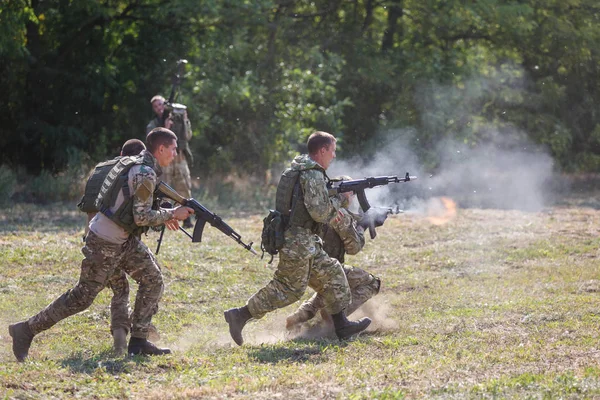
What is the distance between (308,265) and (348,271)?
868 millimetres

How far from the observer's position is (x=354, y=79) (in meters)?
23.0

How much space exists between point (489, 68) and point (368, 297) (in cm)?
1767

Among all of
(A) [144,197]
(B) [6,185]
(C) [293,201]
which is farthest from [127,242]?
(B) [6,185]

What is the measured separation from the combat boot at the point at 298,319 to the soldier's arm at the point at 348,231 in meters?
0.66

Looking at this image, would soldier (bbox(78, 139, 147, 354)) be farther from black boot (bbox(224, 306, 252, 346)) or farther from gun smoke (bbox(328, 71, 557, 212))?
gun smoke (bbox(328, 71, 557, 212))

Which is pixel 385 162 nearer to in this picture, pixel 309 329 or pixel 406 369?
pixel 309 329

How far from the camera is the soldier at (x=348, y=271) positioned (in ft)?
27.1

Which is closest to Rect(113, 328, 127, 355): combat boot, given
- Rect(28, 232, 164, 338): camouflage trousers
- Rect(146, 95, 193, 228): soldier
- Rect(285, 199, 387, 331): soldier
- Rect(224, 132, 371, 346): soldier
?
Rect(28, 232, 164, 338): camouflage trousers

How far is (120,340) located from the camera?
7.58 m

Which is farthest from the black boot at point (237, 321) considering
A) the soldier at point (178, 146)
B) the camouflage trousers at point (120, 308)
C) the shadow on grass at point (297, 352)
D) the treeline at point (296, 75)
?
Result: the treeline at point (296, 75)

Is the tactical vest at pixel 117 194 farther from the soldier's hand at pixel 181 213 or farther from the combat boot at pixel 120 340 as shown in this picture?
the combat boot at pixel 120 340

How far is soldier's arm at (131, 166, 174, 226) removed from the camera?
6.96 meters

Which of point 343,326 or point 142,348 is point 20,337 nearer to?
point 142,348

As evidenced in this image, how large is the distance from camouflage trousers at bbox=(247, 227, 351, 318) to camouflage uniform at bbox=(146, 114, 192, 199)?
638 centimetres
